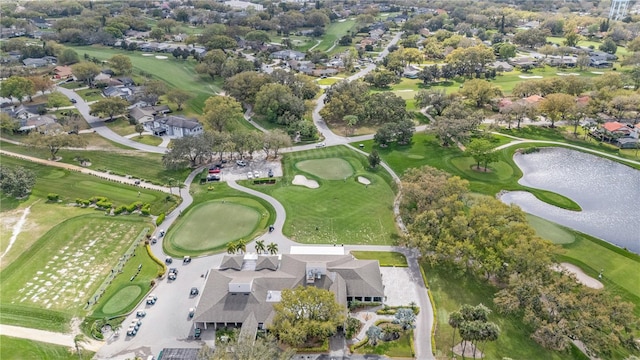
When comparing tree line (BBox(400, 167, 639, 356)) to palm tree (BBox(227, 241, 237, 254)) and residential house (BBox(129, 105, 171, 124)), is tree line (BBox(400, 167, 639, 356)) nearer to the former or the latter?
palm tree (BBox(227, 241, 237, 254))

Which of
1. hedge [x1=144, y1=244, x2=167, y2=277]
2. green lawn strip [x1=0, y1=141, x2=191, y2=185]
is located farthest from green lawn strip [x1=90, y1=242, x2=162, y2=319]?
green lawn strip [x1=0, y1=141, x2=191, y2=185]

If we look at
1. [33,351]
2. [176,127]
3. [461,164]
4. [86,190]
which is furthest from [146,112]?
[461,164]

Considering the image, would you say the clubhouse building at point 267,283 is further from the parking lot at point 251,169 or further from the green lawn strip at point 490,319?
the parking lot at point 251,169

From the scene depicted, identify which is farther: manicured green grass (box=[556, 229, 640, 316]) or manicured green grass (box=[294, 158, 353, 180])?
manicured green grass (box=[294, 158, 353, 180])

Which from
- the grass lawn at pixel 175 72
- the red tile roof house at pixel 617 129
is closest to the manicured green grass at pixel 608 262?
the red tile roof house at pixel 617 129

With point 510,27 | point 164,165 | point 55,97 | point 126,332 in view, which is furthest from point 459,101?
point 510,27

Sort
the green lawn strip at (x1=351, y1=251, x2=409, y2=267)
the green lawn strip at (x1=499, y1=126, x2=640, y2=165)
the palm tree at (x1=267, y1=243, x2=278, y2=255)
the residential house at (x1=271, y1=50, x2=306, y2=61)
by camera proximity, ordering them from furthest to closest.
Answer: the residential house at (x1=271, y1=50, x2=306, y2=61)
the green lawn strip at (x1=499, y1=126, x2=640, y2=165)
the green lawn strip at (x1=351, y1=251, x2=409, y2=267)
the palm tree at (x1=267, y1=243, x2=278, y2=255)

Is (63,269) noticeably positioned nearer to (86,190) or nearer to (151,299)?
(151,299)
